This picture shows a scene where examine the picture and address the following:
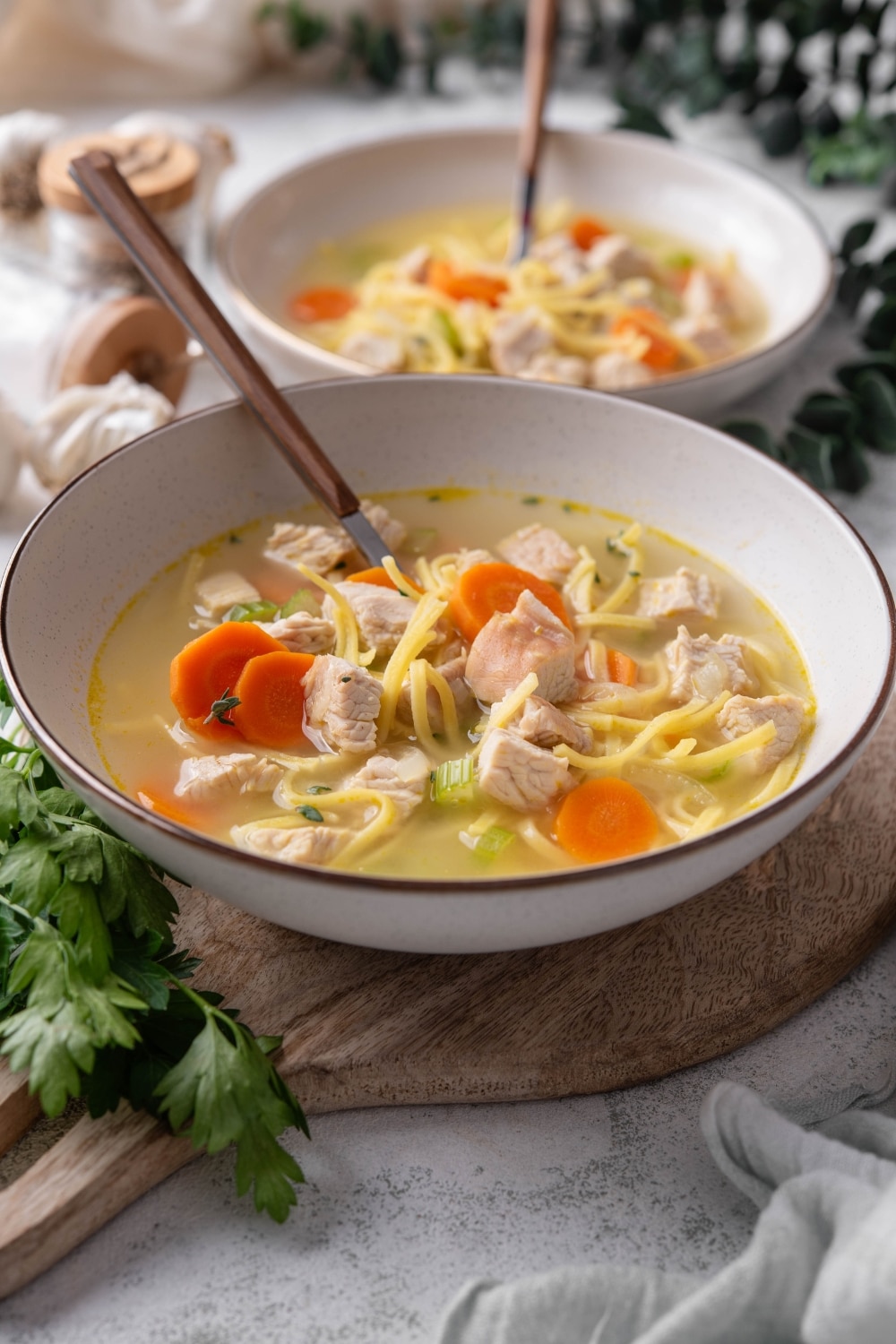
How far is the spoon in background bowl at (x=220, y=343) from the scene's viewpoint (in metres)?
3.33

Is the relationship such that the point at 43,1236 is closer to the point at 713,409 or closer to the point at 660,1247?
the point at 660,1247

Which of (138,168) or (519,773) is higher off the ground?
(138,168)

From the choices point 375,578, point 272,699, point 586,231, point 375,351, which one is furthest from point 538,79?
point 272,699

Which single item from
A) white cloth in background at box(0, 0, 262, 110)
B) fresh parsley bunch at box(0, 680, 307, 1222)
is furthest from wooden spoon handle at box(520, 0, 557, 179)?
fresh parsley bunch at box(0, 680, 307, 1222)

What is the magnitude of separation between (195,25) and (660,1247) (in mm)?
6451

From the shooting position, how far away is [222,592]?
326 centimetres

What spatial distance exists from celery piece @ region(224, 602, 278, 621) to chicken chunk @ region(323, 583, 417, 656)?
139 millimetres

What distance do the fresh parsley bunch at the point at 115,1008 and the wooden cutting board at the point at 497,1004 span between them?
0.10 metres

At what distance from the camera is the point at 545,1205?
7.70 ft

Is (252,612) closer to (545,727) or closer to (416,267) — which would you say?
(545,727)

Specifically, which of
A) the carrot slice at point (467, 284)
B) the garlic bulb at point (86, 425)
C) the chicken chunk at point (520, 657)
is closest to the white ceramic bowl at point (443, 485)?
the chicken chunk at point (520, 657)

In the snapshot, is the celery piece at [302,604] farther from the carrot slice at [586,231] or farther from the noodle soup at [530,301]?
the carrot slice at [586,231]

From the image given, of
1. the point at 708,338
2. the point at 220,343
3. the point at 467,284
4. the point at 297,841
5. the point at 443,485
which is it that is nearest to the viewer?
the point at 297,841

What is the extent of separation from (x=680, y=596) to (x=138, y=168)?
2825mm
